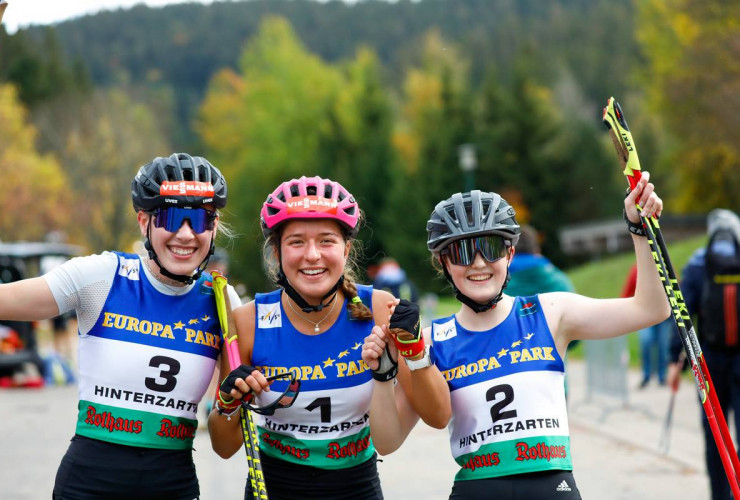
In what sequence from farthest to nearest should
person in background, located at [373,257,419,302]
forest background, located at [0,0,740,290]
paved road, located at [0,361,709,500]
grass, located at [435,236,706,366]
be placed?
forest background, located at [0,0,740,290], grass, located at [435,236,706,366], person in background, located at [373,257,419,302], paved road, located at [0,361,709,500]

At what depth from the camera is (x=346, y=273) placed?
4.47 m

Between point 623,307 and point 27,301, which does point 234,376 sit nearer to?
point 27,301

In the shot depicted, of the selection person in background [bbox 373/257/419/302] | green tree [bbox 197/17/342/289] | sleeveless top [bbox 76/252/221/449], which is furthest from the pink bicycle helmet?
green tree [bbox 197/17/342/289]

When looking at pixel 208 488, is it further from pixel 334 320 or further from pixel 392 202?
pixel 392 202

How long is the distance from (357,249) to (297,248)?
0.79 meters

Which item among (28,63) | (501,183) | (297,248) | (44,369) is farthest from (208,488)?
(28,63)

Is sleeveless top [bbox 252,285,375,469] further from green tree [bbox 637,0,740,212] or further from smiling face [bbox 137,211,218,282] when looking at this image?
green tree [bbox 637,0,740,212]

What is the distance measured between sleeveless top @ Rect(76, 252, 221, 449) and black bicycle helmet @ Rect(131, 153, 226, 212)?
343 mm

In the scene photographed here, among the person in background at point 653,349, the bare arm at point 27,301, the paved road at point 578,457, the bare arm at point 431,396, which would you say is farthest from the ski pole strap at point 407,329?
the person in background at point 653,349

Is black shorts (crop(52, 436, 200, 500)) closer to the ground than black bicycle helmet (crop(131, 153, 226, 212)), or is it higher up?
closer to the ground

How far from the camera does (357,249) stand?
195 inches

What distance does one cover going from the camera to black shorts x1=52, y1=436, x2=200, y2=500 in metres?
4.08

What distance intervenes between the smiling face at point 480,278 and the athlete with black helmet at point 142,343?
108cm

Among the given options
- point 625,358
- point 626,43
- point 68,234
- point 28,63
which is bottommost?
point 625,358
